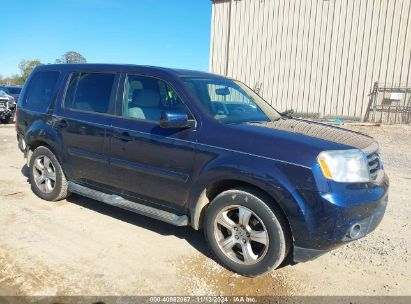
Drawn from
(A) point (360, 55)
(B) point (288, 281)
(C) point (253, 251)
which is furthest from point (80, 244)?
(A) point (360, 55)

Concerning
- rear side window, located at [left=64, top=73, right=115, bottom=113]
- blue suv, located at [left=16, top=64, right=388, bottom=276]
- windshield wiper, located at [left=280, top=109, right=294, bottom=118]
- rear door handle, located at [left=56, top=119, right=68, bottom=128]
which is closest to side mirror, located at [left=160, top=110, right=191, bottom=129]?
blue suv, located at [left=16, top=64, right=388, bottom=276]

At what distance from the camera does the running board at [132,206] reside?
151 inches

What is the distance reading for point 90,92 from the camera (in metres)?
4.71

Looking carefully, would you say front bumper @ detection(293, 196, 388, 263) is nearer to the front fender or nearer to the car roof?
the front fender

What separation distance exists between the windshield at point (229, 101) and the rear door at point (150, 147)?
26 centimetres

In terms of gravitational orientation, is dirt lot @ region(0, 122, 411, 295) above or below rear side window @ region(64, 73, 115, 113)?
below

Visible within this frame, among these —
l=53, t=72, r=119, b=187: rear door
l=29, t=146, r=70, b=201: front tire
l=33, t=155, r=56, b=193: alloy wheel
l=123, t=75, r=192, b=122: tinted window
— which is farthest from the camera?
l=33, t=155, r=56, b=193: alloy wheel

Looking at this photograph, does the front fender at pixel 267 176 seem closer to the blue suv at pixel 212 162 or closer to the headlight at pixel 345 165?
the blue suv at pixel 212 162

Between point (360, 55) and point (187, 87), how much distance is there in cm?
1327

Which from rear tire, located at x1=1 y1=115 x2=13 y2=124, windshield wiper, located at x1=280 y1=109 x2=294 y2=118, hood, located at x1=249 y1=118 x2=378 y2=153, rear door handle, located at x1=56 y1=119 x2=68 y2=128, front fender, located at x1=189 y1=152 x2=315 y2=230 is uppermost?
windshield wiper, located at x1=280 y1=109 x2=294 y2=118

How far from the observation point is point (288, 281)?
3.37 meters

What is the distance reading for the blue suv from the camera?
309 cm

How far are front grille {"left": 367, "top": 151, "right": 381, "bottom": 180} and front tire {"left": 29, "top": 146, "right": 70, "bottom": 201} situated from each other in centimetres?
379

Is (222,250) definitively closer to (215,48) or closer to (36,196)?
(36,196)
